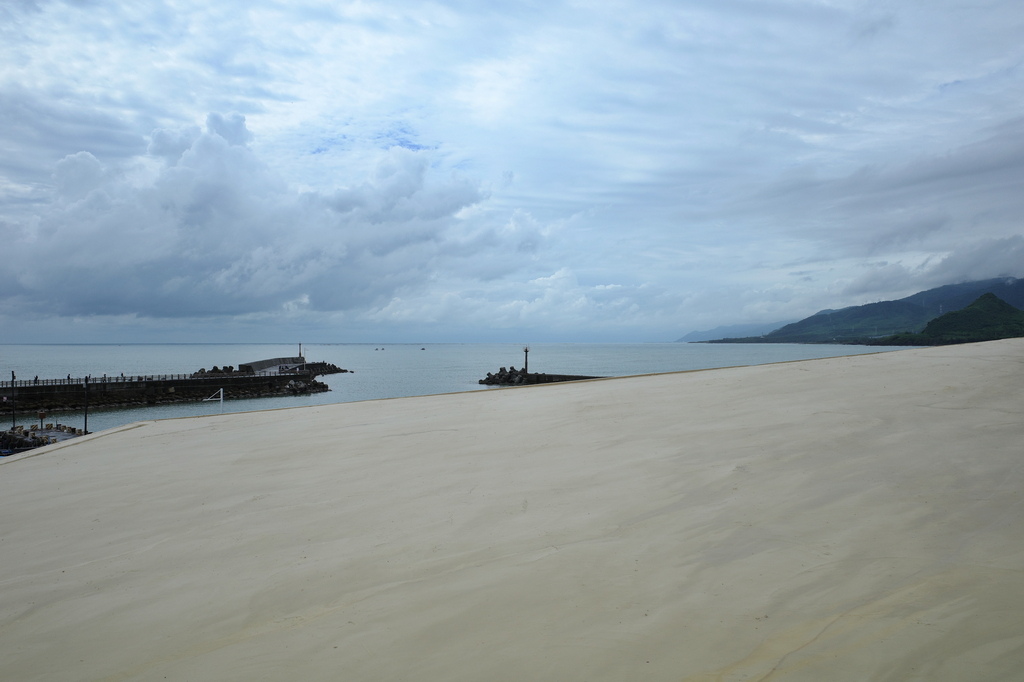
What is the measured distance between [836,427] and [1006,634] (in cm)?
272

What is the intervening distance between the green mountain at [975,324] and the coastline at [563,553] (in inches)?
5778

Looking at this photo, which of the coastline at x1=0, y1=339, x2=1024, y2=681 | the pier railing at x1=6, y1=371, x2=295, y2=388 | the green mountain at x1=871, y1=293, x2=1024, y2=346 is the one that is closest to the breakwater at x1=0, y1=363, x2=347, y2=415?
the pier railing at x1=6, y1=371, x2=295, y2=388

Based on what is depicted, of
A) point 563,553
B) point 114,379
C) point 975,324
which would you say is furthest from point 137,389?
point 975,324

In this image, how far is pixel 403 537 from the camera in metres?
3.17

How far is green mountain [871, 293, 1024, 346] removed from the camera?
418 feet

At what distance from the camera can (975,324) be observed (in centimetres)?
14125

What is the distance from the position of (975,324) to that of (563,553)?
177 meters

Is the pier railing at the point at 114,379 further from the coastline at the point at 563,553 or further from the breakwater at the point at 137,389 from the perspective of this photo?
the coastline at the point at 563,553

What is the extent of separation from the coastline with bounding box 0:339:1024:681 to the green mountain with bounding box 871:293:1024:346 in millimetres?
146756

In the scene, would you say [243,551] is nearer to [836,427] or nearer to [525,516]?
[525,516]

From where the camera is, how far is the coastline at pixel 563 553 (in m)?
2.08

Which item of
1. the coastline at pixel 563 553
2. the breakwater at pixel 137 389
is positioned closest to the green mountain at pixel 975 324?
the breakwater at pixel 137 389

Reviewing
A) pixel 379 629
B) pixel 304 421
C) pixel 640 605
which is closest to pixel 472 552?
pixel 379 629

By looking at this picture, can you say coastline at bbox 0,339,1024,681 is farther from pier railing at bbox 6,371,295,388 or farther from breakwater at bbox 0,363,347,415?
pier railing at bbox 6,371,295,388
